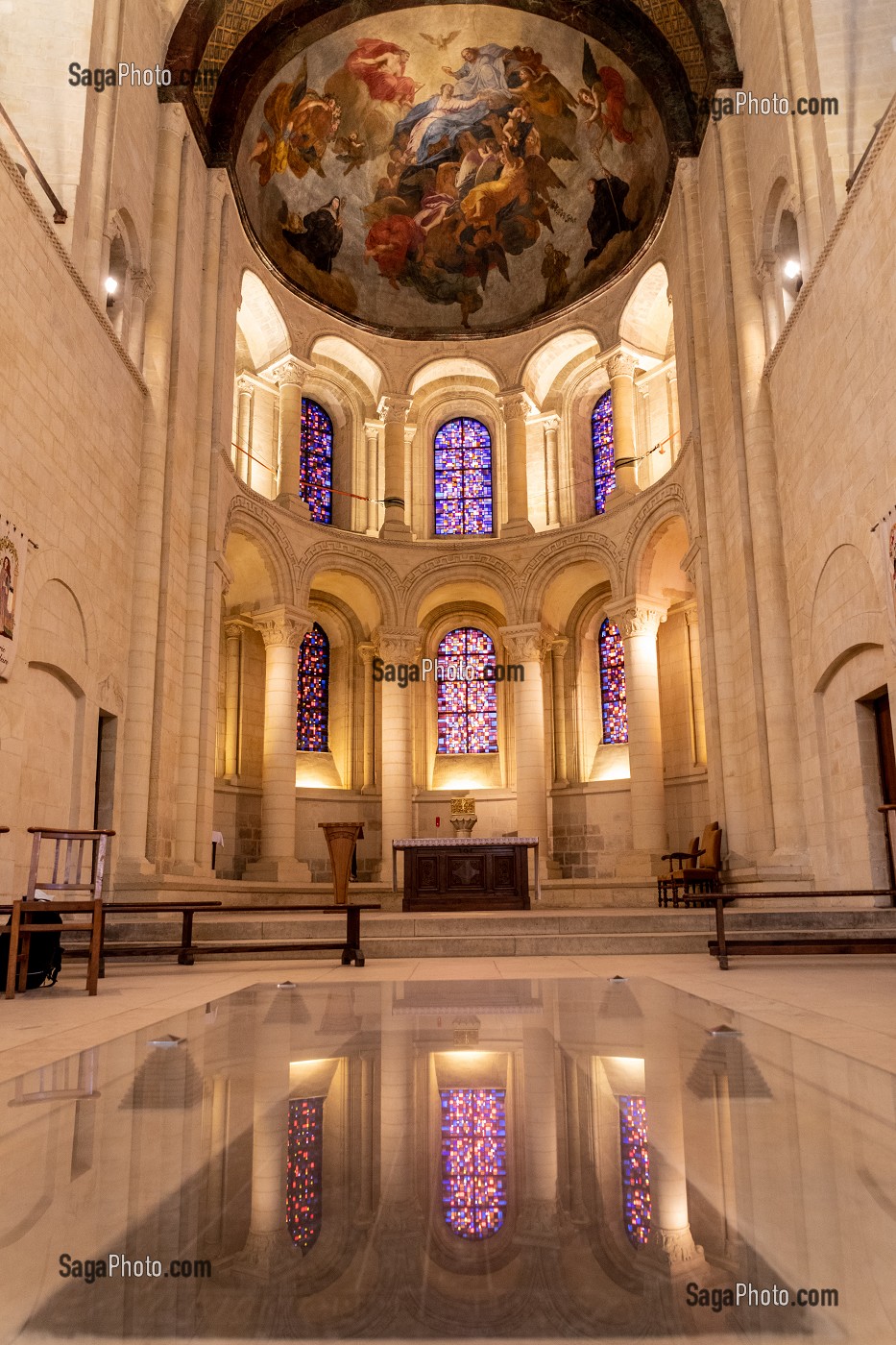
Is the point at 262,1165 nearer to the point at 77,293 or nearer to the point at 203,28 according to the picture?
the point at 77,293

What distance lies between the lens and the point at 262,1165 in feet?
5.99

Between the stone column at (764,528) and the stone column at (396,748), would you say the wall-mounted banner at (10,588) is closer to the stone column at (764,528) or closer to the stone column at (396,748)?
the stone column at (764,528)

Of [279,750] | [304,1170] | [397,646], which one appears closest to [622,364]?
[397,646]

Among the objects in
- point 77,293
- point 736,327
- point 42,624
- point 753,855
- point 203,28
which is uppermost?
point 203,28

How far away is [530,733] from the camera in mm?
18766

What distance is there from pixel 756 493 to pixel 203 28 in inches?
429

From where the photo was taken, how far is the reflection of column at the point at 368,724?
2036 centimetres

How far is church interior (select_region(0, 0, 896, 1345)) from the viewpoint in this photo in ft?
5.18

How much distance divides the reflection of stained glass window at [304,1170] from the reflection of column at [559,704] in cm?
1774

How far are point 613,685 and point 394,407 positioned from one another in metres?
7.57

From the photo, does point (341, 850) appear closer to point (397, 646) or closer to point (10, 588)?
point (10, 588)

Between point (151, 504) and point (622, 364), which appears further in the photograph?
point (622, 364)

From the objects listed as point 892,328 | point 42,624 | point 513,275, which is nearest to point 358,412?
point 513,275

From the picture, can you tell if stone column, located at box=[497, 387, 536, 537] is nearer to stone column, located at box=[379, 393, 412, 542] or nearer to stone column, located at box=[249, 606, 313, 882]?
stone column, located at box=[379, 393, 412, 542]
